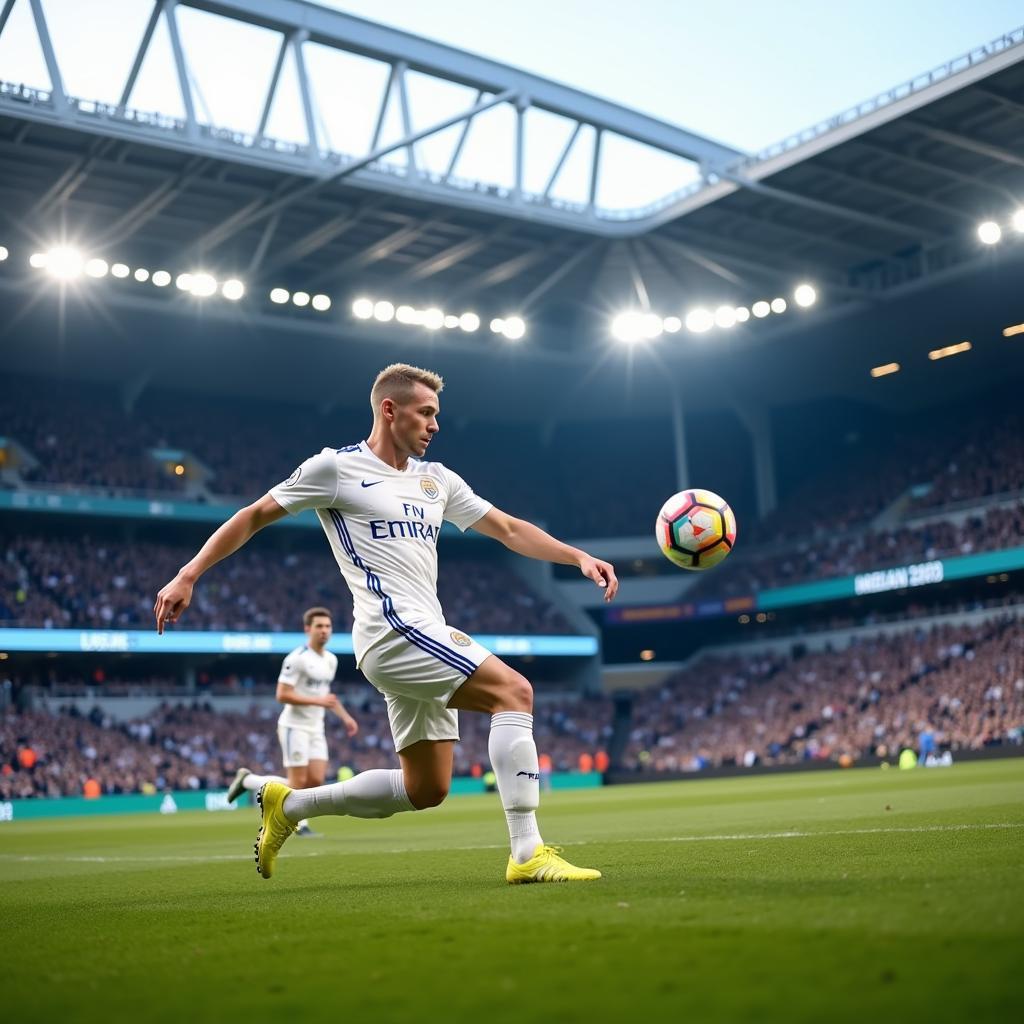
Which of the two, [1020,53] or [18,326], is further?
[18,326]

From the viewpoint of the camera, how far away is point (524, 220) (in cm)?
3653

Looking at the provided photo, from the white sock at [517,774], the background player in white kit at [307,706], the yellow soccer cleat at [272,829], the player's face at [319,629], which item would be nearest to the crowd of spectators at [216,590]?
the background player in white kit at [307,706]

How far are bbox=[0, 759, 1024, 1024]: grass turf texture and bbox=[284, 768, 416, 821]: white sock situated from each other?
40cm

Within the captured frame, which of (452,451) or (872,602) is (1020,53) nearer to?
(872,602)

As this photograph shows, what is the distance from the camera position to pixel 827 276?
4241cm

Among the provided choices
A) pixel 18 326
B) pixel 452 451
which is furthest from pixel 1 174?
pixel 452 451

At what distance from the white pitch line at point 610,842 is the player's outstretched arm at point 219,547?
4.40 metres

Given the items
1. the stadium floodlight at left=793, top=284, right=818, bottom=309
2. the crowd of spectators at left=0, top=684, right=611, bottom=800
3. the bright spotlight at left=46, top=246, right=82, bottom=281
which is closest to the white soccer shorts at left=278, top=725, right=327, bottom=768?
the crowd of spectators at left=0, top=684, right=611, bottom=800

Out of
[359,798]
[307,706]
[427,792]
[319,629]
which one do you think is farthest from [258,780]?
[307,706]

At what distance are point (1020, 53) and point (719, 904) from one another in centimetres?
2862

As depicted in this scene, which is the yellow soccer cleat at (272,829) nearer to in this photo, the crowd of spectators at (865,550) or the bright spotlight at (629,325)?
the crowd of spectators at (865,550)

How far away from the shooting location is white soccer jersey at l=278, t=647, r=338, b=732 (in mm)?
13602

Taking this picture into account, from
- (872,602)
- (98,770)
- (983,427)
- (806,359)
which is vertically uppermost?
(806,359)

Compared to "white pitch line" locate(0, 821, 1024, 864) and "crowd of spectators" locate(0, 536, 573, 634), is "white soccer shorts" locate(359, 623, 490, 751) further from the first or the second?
"crowd of spectators" locate(0, 536, 573, 634)
